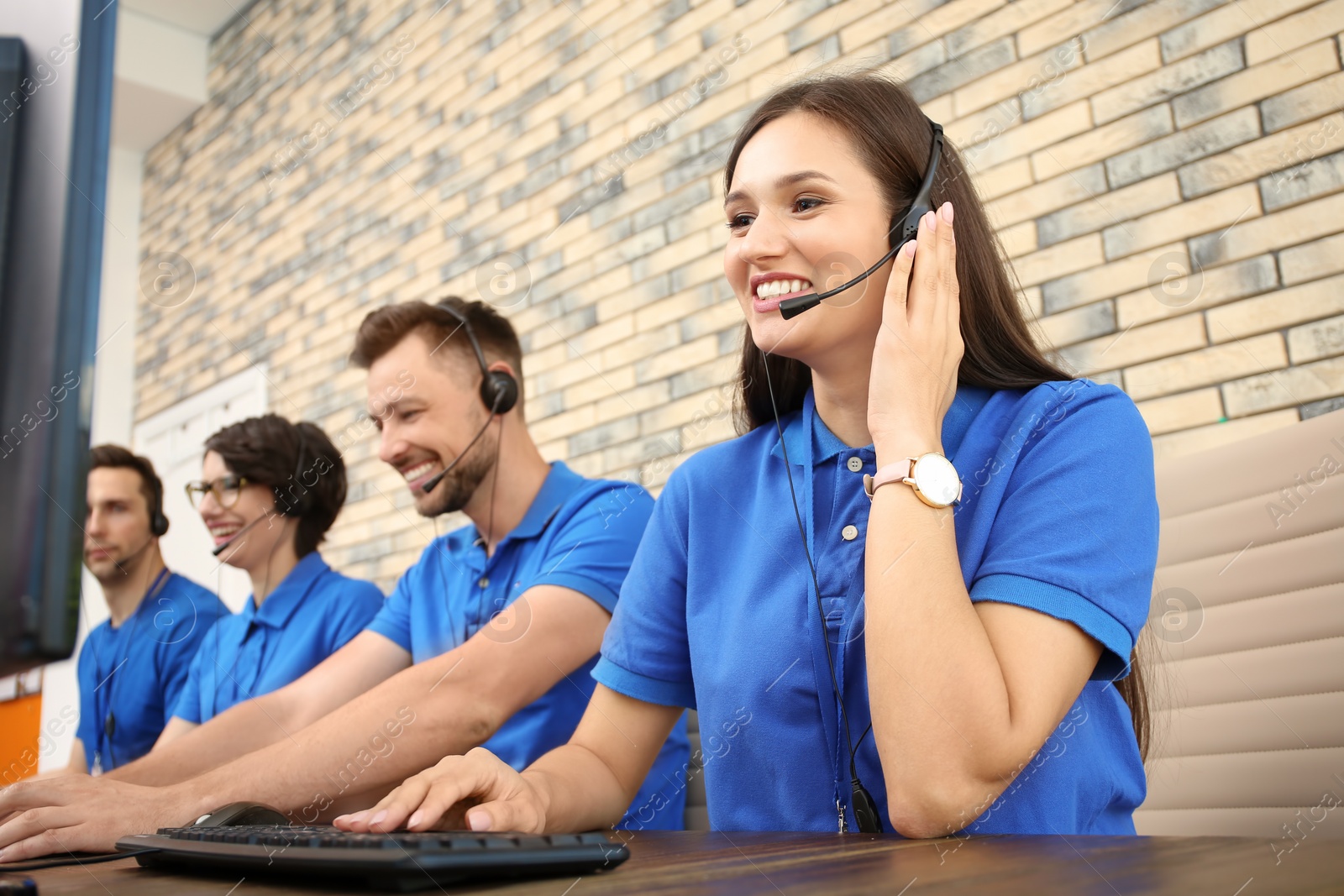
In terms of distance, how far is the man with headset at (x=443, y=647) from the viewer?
5.04ft

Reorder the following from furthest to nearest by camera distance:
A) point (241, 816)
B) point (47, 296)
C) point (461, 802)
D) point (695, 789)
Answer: point (695, 789) < point (241, 816) < point (461, 802) < point (47, 296)

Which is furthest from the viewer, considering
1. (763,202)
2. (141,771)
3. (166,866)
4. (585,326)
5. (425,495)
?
(585,326)

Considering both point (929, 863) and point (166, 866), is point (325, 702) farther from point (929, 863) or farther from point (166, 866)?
point (929, 863)

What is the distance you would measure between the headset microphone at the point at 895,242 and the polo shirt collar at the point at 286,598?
199 centimetres

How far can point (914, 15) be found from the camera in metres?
2.56

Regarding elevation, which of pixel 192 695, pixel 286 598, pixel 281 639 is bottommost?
pixel 192 695

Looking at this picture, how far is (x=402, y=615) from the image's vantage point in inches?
92.5

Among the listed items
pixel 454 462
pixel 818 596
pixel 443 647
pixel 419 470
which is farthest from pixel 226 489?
pixel 818 596

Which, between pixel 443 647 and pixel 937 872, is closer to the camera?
pixel 937 872

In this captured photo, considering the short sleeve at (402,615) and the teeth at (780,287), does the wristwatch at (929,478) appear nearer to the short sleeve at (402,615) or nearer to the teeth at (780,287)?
the teeth at (780,287)

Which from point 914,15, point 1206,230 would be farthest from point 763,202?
point 914,15

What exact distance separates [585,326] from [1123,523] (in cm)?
255

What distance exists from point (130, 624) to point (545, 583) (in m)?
1.86

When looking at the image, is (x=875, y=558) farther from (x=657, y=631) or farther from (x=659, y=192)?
(x=659, y=192)
